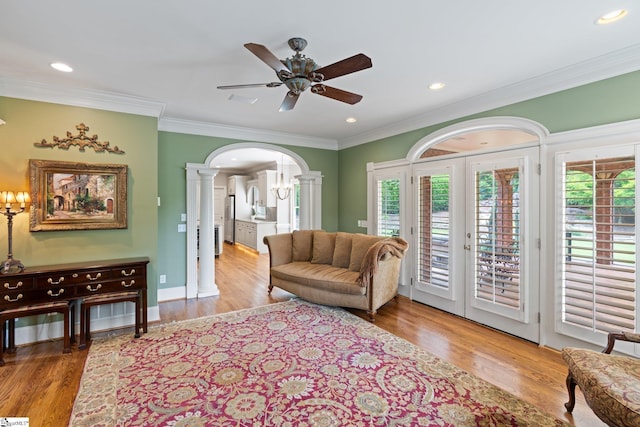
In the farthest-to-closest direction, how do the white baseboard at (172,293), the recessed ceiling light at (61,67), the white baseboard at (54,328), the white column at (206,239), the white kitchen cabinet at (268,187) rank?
1. the white kitchen cabinet at (268,187)
2. the white column at (206,239)
3. the white baseboard at (172,293)
4. the white baseboard at (54,328)
5. the recessed ceiling light at (61,67)

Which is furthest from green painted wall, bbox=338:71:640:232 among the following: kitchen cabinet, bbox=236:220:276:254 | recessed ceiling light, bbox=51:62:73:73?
kitchen cabinet, bbox=236:220:276:254

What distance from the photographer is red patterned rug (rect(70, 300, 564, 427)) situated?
202cm

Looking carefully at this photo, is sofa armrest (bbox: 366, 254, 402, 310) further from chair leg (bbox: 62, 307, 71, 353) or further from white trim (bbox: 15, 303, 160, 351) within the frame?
chair leg (bbox: 62, 307, 71, 353)

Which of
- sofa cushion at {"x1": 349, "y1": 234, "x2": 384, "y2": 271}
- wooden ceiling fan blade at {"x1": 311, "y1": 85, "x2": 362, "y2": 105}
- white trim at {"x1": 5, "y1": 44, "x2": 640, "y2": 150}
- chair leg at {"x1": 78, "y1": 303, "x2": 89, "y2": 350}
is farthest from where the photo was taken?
sofa cushion at {"x1": 349, "y1": 234, "x2": 384, "y2": 271}

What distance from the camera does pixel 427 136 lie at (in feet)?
14.0

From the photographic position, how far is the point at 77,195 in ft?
11.1

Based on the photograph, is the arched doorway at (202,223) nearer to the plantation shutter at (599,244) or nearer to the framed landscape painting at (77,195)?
the framed landscape painting at (77,195)

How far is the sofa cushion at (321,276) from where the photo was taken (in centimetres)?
388

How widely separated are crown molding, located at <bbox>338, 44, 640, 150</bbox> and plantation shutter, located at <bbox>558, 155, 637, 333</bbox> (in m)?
0.76

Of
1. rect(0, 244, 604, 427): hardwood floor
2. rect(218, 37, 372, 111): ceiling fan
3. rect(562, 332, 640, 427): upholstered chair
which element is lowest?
rect(0, 244, 604, 427): hardwood floor

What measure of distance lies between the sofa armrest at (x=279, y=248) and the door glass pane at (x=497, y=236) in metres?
2.76

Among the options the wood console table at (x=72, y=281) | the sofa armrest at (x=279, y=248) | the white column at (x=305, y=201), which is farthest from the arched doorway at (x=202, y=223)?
the wood console table at (x=72, y=281)

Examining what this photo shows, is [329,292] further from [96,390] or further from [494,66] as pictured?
[494,66]

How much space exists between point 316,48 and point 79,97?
2.78 meters
